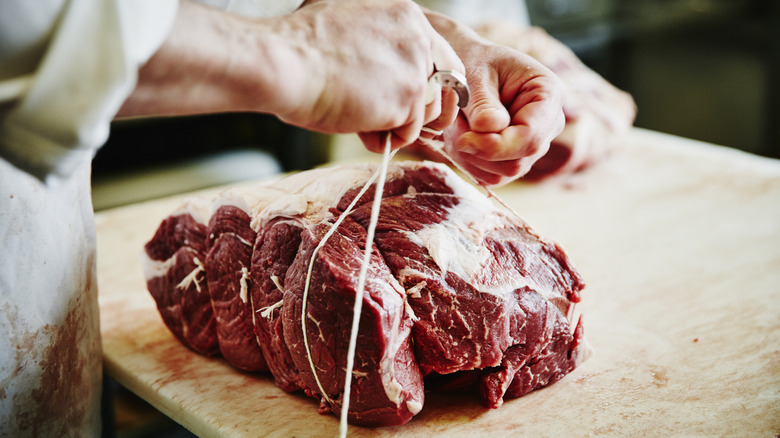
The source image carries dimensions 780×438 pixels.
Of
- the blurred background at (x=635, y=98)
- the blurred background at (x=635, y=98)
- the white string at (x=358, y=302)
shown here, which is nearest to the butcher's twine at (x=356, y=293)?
the white string at (x=358, y=302)

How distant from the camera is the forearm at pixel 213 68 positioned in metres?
0.97

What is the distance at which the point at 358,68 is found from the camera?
42.7 inches

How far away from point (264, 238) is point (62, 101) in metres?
0.69

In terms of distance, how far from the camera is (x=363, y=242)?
1.43m

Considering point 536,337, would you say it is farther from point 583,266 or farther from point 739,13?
point 739,13

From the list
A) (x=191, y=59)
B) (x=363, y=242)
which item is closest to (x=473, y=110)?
(x=363, y=242)

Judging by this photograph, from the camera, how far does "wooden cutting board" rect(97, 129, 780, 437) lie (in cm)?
142

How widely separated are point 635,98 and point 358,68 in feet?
20.1

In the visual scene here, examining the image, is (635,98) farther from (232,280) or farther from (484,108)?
(232,280)

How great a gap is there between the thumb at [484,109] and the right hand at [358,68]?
22 cm

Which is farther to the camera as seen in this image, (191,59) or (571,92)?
(571,92)

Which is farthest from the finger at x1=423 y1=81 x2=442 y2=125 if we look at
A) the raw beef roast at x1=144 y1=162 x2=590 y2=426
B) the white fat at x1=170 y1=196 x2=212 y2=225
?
the white fat at x1=170 y1=196 x2=212 y2=225

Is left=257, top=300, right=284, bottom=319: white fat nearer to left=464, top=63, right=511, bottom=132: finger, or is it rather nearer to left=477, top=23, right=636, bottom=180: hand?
left=464, top=63, right=511, bottom=132: finger

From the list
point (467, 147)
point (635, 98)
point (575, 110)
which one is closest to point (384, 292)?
point (467, 147)
